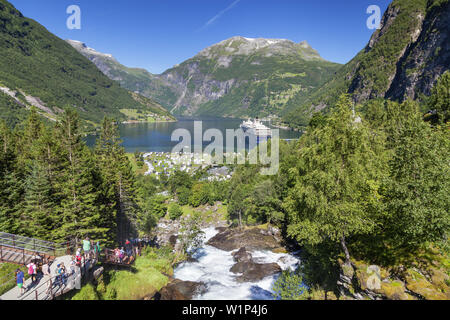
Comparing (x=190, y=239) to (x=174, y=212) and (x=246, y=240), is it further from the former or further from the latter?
(x=174, y=212)

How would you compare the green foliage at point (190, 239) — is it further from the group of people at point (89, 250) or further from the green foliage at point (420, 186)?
the green foliage at point (420, 186)

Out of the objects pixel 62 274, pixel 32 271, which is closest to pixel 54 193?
pixel 32 271

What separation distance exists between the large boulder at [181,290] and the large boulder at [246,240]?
1475cm

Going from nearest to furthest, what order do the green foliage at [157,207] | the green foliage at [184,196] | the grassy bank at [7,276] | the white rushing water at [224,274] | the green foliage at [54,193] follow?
the grassy bank at [7,276] < the green foliage at [54,193] < the white rushing water at [224,274] < the green foliage at [157,207] < the green foliage at [184,196]

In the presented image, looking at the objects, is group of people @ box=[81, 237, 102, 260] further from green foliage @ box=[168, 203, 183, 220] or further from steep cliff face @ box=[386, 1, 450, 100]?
steep cliff face @ box=[386, 1, 450, 100]

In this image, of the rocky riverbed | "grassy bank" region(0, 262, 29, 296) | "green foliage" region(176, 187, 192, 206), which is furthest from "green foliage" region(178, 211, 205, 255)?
"green foliage" region(176, 187, 192, 206)

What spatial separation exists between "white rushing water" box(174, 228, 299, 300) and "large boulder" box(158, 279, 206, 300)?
1026 millimetres

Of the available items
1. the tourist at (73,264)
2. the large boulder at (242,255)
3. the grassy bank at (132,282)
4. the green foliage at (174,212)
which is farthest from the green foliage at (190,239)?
the green foliage at (174,212)

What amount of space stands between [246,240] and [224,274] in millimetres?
12696

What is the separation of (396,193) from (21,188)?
42905 millimetres

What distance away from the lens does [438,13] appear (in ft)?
524

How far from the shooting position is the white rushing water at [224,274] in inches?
1176
